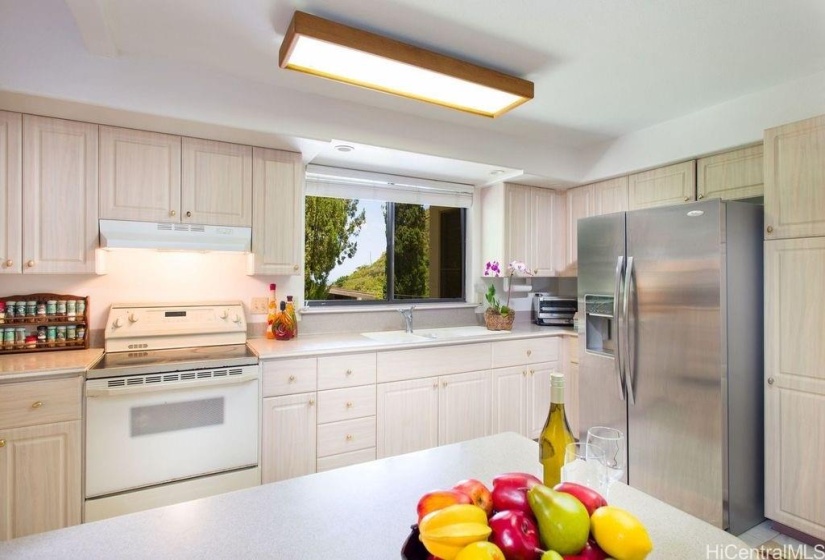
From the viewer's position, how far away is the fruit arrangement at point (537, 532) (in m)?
0.56

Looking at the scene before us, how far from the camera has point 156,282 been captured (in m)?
2.54

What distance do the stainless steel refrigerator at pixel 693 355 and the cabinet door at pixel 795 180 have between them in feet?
0.37

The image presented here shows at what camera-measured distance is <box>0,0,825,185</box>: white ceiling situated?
1.71 m

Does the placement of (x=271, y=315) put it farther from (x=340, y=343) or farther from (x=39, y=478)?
(x=39, y=478)

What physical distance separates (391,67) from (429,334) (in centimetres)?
196

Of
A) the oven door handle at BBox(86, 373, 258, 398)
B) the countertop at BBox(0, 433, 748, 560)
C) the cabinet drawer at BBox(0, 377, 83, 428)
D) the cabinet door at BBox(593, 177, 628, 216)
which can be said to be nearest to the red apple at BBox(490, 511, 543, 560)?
the countertop at BBox(0, 433, 748, 560)

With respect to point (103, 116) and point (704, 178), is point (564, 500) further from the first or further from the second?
point (704, 178)

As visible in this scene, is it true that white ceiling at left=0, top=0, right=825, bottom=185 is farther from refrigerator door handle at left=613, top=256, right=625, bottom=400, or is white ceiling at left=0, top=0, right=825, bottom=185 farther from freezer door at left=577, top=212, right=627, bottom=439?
refrigerator door handle at left=613, top=256, right=625, bottom=400

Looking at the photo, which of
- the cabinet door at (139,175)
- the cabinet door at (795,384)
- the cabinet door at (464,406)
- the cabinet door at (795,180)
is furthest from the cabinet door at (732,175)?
the cabinet door at (139,175)

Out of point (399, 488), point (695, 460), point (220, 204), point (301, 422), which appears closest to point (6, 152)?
point (220, 204)

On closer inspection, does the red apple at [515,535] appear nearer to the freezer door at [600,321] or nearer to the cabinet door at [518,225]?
the freezer door at [600,321]

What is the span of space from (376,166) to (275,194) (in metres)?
0.81

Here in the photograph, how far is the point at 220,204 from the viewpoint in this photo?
242 cm

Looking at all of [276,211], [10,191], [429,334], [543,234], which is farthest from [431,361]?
[10,191]
